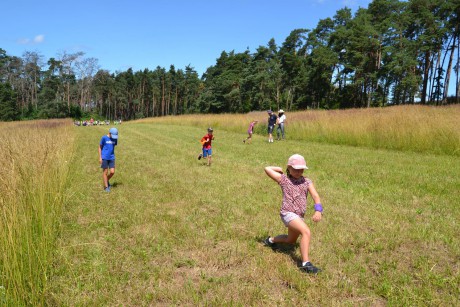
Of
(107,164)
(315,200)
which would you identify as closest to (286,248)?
(315,200)

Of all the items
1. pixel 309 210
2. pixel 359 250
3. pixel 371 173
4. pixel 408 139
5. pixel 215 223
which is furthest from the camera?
pixel 408 139

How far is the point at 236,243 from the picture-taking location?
4344 millimetres

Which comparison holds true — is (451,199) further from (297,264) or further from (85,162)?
(85,162)

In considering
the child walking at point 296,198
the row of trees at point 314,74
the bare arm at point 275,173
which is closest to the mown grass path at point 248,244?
the child walking at point 296,198

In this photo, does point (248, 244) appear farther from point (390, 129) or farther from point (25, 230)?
point (390, 129)

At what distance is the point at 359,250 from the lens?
410 cm

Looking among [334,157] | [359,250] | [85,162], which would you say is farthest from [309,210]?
[85,162]

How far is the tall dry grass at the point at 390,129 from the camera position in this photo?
12.1m

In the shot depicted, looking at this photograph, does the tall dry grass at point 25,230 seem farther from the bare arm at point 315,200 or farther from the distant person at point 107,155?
the bare arm at point 315,200

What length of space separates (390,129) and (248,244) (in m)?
12.3

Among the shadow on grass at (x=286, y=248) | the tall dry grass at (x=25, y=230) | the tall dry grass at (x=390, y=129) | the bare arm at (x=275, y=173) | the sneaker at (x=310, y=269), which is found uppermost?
the tall dry grass at (x=390, y=129)

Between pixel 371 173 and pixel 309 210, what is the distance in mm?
3842

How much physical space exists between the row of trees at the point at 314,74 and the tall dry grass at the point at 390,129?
32828 mm

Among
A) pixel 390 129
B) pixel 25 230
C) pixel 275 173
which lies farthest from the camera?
pixel 390 129
